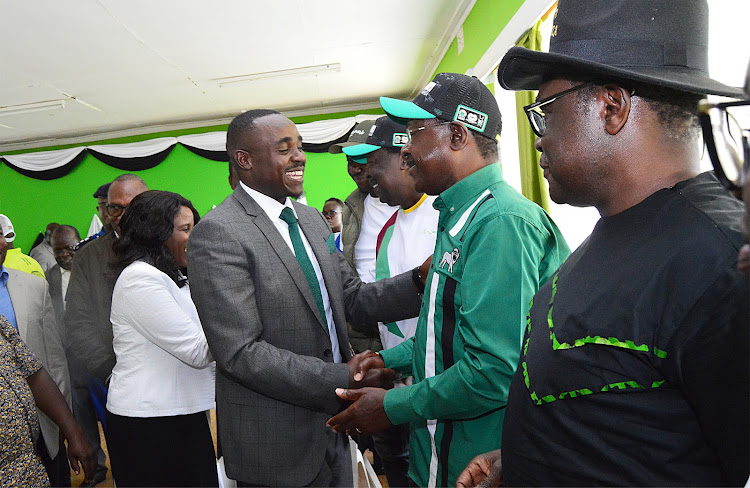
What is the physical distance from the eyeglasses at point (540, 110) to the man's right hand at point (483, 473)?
702mm

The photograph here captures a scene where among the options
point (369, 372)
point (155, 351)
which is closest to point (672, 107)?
point (369, 372)

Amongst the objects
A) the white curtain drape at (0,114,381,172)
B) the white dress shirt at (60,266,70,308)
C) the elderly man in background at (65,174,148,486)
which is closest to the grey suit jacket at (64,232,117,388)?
the elderly man in background at (65,174,148,486)

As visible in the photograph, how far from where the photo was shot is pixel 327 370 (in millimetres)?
1603

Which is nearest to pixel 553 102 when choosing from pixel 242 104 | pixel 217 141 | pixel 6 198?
pixel 242 104

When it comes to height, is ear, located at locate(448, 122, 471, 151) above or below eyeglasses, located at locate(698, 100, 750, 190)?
above

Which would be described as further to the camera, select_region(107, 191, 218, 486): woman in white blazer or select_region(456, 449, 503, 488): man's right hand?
select_region(107, 191, 218, 486): woman in white blazer

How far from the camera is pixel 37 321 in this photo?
2883mm

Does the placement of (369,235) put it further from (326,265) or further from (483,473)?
(483,473)

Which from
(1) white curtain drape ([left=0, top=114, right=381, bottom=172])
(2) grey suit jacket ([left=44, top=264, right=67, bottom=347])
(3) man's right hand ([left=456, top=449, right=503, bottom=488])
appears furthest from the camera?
(1) white curtain drape ([left=0, top=114, right=381, bottom=172])

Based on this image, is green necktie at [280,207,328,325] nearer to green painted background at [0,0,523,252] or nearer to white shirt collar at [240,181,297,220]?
white shirt collar at [240,181,297,220]

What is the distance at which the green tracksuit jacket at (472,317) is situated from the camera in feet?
3.95

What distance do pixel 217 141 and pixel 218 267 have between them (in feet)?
23.2

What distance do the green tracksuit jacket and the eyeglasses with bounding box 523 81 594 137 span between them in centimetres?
27

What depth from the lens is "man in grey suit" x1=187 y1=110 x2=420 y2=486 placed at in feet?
5.09
